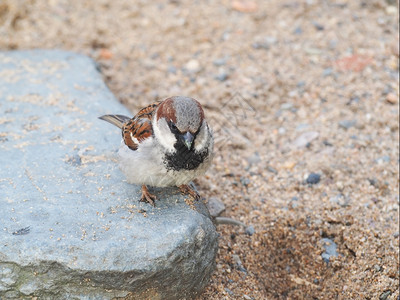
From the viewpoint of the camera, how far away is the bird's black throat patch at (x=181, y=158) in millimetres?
2982

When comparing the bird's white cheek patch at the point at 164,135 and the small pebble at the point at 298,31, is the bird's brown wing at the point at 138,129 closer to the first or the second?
the bird's white cheek patch at the point at 164,135

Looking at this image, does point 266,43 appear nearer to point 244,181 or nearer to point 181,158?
point 244,181

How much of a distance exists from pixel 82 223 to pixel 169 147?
0.69 metres

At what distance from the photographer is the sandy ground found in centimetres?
354

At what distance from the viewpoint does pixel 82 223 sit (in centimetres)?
292

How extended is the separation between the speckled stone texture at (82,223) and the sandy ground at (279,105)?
1.68 feet

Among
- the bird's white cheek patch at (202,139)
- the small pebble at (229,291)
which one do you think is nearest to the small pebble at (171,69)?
the bird's white cheek patch at (202,139)

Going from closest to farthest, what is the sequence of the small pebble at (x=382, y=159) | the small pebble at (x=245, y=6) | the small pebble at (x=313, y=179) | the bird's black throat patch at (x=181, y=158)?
the bird's black throat patch at (x=181, y=158) < the small pebble at (x=313, y=179) < the small pebble at (x=382, y=159) < the small pebble at (x=245, y=6)

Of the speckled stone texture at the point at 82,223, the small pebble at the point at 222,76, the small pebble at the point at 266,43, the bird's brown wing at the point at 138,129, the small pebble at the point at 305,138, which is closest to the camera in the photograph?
the speckled stone texture at the point at 82,223

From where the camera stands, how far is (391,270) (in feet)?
11.1

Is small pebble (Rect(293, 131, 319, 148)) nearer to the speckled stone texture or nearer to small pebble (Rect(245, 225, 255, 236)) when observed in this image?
small pebble (Rect(245, 225, 255, 236))

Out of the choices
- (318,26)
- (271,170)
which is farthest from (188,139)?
(318,26)

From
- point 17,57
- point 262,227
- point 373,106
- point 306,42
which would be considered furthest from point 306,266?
point 17,57

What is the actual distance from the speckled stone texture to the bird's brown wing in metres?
0.32
